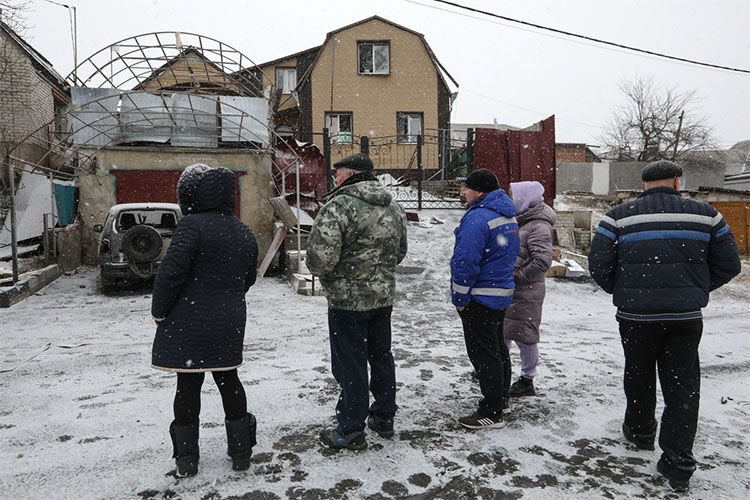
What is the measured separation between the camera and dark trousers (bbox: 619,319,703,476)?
8.89 ft

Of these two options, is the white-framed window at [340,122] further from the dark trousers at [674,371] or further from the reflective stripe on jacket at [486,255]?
the dark trousers at [674,371]

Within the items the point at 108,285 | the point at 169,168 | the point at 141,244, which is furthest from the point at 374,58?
the point at 108,285

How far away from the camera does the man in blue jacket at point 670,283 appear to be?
2.73m

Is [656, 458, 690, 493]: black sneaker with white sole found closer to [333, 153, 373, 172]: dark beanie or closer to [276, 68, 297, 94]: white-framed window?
[333, 153, 373, 172]: dark beanie

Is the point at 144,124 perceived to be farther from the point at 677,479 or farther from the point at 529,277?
the point at 677,479

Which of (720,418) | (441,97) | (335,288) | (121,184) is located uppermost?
(441,97)

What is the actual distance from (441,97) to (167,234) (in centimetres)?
1570

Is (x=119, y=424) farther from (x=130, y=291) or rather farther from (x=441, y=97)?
(x=441, y=97)

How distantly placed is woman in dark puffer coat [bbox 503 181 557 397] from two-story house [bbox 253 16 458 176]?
676 inches

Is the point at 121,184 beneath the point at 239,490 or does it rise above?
above

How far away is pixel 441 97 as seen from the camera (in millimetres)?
21672

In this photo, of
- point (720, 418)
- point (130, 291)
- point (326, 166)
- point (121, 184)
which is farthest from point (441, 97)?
point (720, 418)

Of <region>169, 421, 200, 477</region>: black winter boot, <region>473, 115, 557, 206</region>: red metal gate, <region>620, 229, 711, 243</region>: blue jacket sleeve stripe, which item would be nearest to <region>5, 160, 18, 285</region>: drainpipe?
<region>169, 421, 200, 477</region>: black winter boot

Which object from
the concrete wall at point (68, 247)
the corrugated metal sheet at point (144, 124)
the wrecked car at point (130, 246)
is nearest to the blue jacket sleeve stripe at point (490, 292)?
the wrecked car at point (130, 246)
